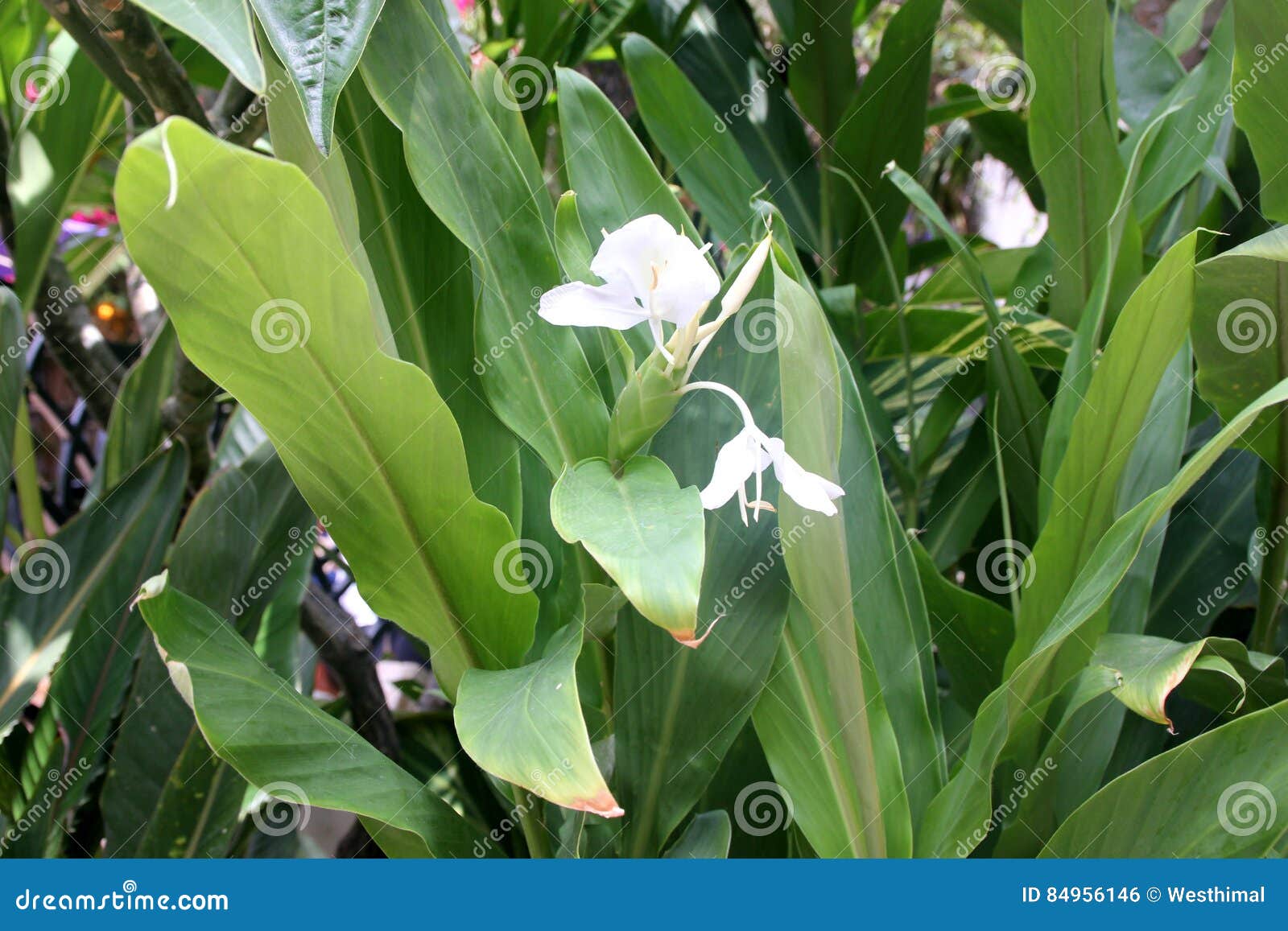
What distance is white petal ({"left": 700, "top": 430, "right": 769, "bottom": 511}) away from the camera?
38 cm

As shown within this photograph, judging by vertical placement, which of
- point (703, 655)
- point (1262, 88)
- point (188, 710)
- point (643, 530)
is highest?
point (1262, 88)

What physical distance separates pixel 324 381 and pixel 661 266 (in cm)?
15

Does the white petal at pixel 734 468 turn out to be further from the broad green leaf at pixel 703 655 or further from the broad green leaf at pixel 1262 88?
the broad green leaf at pixel 1262 88

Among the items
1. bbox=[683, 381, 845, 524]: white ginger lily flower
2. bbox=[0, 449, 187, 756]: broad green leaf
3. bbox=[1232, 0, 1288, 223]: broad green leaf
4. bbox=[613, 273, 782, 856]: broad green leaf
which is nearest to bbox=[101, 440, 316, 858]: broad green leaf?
bbox=[0, 449, 187, 756]: broad green leaf

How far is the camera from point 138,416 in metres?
0.81

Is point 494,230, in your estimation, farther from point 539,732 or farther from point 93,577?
point 93,577

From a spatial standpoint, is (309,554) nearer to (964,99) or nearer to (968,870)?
(968,870)

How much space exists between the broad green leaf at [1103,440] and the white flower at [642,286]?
0.75 feet

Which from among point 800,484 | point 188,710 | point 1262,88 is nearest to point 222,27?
point 800,484

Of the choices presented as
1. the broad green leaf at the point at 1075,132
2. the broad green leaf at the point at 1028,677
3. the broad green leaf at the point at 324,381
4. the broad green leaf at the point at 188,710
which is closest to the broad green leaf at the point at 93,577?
the broad green leaf at the point at 188,710

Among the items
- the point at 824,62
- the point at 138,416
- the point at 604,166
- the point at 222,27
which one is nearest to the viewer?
the point at 222,27

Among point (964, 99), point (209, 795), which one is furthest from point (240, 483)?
point (964, 99)

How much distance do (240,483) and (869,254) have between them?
2.10ft

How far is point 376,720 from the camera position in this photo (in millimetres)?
755
